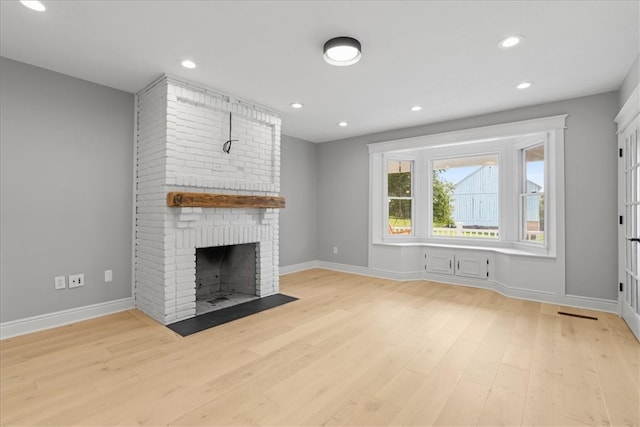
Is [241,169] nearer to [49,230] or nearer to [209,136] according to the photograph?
[209,136]

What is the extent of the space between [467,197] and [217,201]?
4.09 meters

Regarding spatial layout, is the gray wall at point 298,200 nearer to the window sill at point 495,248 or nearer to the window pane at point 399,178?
the window sill at point 495,248

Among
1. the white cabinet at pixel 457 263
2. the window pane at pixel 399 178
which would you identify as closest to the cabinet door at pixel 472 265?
the white cabinet at pixel 457 263

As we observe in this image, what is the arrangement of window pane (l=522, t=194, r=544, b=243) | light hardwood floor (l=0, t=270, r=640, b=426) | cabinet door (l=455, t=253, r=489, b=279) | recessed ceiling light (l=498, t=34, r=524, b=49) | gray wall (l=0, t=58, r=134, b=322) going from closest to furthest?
light hardwood floor (l=0, t=270, r=640, b=426), recessed ceiling light (l=498, t=34, r=524, b=49), gray wall (l=0, t=58, r=134, b=322), window pane (l=522, t=194, r=544, b=243), cabinet door (l=455, t=253, r=489, b=279)

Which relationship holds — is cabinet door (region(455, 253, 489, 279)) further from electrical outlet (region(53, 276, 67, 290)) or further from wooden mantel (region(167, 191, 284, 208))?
electrical outlet (region(53, 276, 67, 290))

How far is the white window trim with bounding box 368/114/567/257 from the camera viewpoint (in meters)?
3.87

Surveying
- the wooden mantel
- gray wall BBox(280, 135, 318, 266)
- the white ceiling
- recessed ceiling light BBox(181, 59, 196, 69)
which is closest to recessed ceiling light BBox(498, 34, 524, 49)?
the white ceiling

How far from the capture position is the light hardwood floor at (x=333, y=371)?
1.77 m

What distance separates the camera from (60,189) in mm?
3131

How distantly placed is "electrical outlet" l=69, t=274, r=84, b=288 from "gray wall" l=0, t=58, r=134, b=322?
42mm

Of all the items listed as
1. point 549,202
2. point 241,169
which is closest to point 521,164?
point 549,202

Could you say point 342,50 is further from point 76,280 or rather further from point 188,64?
point 76,280

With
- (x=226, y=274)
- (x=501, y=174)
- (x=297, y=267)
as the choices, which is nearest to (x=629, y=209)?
(x=501, y=174)

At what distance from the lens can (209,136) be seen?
3.56 metres
